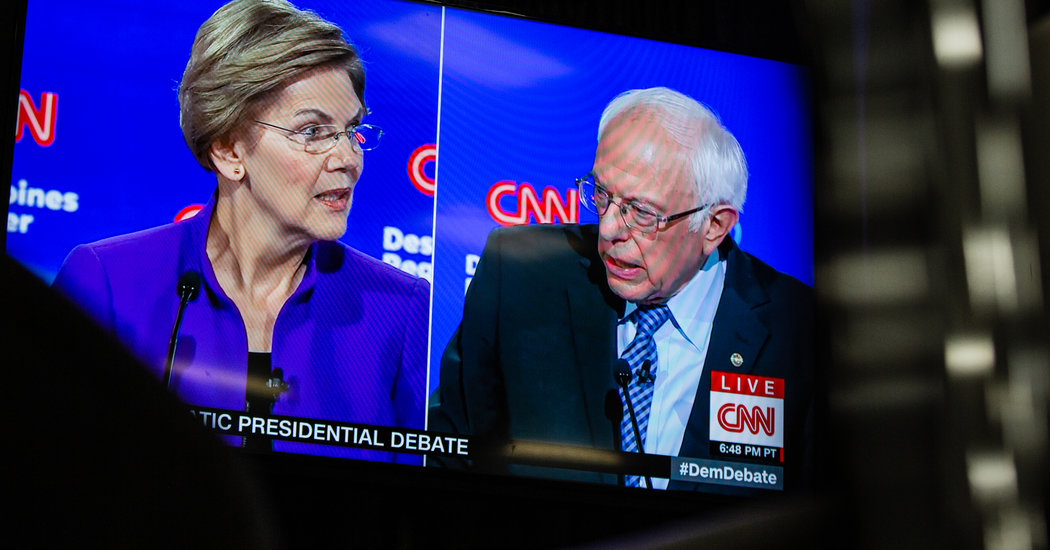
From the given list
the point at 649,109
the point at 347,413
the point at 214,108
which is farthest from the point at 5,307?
the point at 649,109

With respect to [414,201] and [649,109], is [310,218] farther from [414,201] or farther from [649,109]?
[649,109]

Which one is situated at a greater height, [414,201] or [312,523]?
[414,201]

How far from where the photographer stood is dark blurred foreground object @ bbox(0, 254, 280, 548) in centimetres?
22

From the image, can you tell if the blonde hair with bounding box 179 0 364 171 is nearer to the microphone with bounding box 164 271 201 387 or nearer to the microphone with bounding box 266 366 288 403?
the microphone with bounding box 164 271 201 387

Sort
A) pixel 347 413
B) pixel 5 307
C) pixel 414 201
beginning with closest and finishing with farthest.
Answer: pixel 5 307 < pixel 347 413 < pixel 414 201

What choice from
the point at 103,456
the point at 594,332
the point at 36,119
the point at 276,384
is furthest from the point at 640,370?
the point at 103,456

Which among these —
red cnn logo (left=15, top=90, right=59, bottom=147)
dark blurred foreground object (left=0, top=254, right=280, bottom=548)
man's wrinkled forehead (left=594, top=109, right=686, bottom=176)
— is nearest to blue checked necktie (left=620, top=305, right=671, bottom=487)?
man's wrinkled forehead (left=594, top=109, right=686, bottom=176)

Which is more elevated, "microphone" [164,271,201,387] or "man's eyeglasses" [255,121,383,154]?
"man's eyeglasses" [255,121,383,154]

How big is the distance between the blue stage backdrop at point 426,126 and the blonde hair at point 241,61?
0.03 metres

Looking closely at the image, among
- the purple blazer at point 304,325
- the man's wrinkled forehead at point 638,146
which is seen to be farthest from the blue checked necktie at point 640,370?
the purple blazer at point 304,325

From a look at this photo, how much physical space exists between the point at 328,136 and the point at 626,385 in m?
0.80

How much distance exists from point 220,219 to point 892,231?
2.19m

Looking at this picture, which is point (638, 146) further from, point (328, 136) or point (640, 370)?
point (328, 136)

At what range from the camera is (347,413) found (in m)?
2.30
